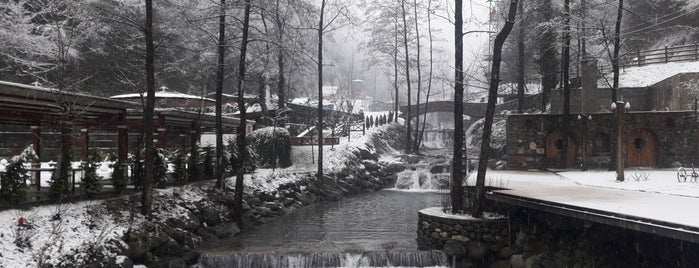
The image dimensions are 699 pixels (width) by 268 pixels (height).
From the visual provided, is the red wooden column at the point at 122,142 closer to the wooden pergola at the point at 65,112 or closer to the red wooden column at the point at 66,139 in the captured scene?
the wooden pergola at the point at 65,112

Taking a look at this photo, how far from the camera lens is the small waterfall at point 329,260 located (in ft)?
36.0

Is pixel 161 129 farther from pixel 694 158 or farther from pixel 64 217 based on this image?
pixel 694 158

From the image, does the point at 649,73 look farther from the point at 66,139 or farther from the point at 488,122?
the point at 66,139

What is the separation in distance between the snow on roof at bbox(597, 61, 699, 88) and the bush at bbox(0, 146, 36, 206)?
2610cm

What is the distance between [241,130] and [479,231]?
8.61 m

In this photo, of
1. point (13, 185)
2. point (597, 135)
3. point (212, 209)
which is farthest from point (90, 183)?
point (597, 135)

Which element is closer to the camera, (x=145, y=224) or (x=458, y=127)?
(x=145, y=224)

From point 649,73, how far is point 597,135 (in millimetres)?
9385

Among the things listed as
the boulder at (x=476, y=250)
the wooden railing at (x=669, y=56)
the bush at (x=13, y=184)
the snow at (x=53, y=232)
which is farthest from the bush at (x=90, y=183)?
the wooden railing at (x=669, y=56)

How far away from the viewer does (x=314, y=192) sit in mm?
21750

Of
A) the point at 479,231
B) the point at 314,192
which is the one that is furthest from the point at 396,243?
the point at 314,192

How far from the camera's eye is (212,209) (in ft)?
48.5

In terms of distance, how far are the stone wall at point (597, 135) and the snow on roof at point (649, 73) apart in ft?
19.8

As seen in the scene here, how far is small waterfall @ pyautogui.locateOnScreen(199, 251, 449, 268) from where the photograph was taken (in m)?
11.0
